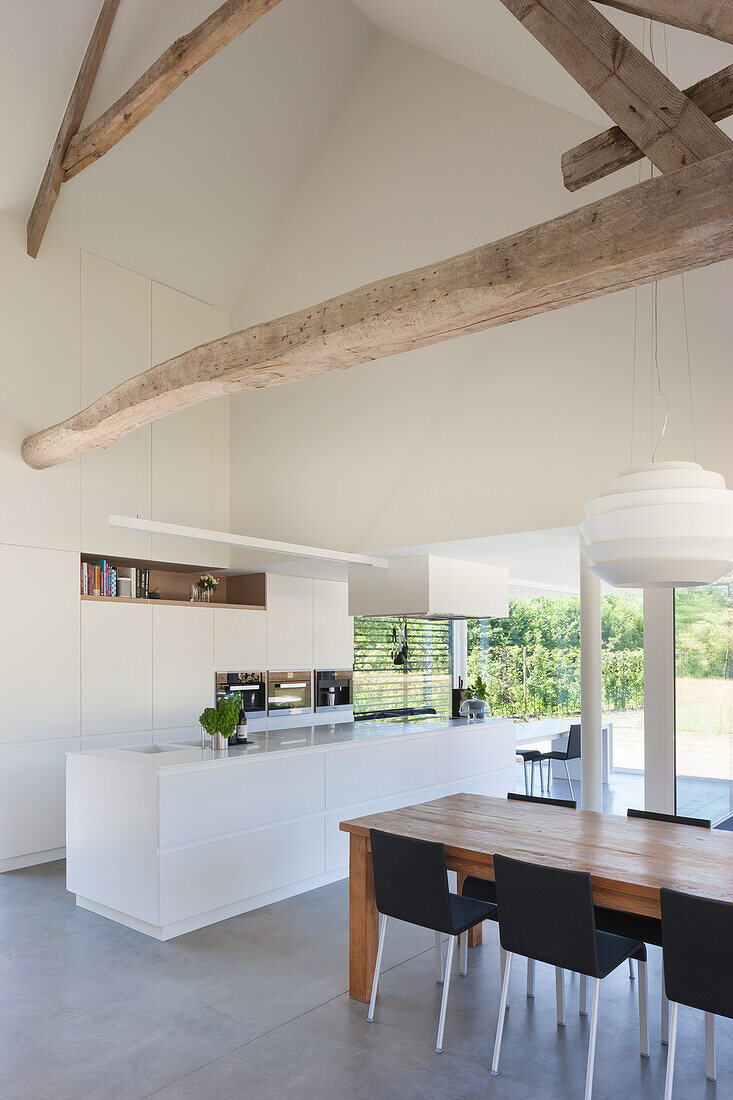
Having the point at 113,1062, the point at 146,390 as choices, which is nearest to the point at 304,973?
the point at 113,1062

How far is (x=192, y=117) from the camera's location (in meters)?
5.81

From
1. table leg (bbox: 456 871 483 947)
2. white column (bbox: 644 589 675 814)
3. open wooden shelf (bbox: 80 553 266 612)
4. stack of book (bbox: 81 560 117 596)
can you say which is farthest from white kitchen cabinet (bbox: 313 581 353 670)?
table leg (bbox: 456 871 483 947)

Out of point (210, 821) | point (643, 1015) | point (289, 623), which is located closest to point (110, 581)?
point (289, 623)

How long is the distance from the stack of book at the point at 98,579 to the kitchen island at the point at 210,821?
165 cm

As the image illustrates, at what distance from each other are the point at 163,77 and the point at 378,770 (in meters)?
4.59

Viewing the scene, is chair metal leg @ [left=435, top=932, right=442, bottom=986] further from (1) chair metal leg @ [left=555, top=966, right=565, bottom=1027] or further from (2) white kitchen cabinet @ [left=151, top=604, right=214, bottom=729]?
(2) white kitchen cabinet @ [left=151, top=604, right=214, bottom=729]

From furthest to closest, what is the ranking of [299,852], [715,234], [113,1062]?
[299,852] → [113,1062] → [715,234]

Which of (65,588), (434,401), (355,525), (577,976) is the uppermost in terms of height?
(434,401)

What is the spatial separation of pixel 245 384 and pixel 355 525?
2569mm

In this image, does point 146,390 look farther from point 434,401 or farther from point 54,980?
point 54,980

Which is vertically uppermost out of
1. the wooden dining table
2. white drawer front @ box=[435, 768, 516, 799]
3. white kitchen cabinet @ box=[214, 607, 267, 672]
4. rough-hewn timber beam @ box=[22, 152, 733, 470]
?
rough-hewn timber beam @ box=[22, 152, 733, 470]

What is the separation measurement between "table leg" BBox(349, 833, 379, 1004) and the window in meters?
4.59

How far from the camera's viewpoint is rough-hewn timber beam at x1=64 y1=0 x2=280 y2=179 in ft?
15.2

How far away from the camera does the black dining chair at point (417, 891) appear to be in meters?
2.97
